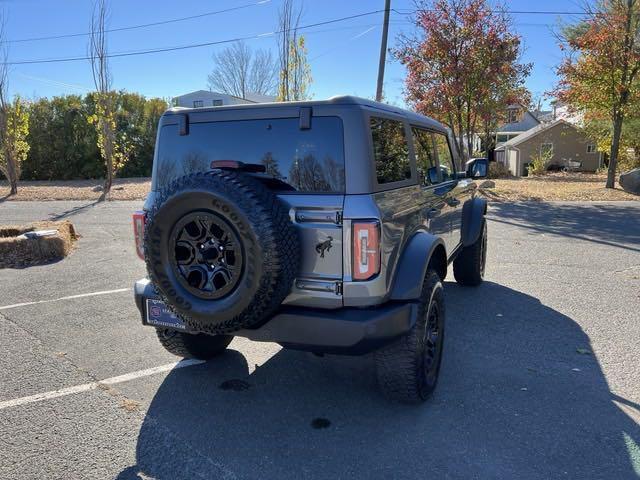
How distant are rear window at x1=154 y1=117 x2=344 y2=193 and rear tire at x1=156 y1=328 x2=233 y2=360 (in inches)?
44.8

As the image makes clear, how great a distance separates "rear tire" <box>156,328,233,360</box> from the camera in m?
3.66

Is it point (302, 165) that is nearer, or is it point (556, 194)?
point (302, 165)

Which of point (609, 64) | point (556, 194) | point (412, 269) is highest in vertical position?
point (609, 64)

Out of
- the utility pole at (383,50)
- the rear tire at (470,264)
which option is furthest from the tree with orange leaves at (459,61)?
the rear tire at (470,264)

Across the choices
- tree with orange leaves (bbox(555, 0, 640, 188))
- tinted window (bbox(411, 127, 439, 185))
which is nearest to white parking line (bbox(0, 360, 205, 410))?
tinted window (bbox(411, 127, 439, 185))

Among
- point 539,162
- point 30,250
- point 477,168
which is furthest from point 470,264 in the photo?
point 539,162

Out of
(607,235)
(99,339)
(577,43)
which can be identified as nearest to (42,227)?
(99,339)

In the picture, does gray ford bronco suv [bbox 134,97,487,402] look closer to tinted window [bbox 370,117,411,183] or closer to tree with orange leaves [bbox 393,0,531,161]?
tinted window [bbox 370,117,411,183]

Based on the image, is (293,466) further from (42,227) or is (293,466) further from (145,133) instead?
(145,133)

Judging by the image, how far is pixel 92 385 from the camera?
3.46 meters

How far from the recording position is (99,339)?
4.31 metres

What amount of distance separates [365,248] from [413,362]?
2.74 feet

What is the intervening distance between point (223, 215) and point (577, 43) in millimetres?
16800

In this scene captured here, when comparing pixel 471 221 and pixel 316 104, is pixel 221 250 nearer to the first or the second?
pixel 316 104
